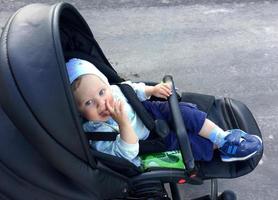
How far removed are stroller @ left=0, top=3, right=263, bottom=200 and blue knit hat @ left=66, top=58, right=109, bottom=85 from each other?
11cm

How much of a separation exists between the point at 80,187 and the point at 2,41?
23.7 inches

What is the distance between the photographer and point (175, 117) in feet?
6.58

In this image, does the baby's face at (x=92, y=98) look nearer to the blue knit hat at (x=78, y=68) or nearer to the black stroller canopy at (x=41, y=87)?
the blue knit hat at (x=78, y=68)

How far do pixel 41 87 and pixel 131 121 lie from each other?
0.65 metres

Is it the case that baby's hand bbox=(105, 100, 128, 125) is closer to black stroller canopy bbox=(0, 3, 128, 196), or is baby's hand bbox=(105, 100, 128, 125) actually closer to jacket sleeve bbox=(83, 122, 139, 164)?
jacket sleeve bbox=(83, 122, 139, 164)

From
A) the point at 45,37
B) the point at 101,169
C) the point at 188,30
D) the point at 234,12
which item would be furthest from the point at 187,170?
the point at 234,12

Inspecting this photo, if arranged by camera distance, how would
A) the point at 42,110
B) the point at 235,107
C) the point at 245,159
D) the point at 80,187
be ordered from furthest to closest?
the point at 235,107 → the point at 245,159 → the point at 80,187 → the point at 42,110

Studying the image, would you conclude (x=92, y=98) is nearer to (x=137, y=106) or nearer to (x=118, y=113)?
(x=118, y=113)

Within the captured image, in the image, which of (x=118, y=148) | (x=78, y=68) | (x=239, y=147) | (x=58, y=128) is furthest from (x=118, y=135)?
(x=239, y=147)

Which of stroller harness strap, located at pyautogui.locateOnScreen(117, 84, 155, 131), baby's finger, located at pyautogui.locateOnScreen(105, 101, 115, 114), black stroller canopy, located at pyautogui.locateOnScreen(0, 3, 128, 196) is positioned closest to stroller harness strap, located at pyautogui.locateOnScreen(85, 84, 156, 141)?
stroller harness strap, located at pyautogui.locateOnScreen(117, 84, 155, 131)

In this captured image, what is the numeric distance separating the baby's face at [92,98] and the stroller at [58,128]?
0.18 metres

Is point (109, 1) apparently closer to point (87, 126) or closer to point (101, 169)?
point (87, 126)

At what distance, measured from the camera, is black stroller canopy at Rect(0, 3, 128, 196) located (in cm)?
158

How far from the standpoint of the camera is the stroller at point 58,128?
5.24 ft
